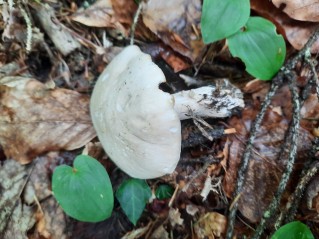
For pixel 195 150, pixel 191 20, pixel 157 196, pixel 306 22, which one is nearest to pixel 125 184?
pixel 157 196

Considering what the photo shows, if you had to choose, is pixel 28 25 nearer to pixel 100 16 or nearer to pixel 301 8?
pixel 100 16

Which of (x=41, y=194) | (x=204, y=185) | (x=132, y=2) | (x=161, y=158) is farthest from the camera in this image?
(x=132, y=2)

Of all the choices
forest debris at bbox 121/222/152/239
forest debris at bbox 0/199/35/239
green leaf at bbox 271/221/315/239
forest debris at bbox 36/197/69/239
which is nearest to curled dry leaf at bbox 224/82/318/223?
green leaf at bbox 271/221/315/239

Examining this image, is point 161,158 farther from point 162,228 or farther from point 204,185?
point 162,228

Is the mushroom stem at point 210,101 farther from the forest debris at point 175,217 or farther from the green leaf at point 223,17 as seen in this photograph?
the forest debris at point 175,217

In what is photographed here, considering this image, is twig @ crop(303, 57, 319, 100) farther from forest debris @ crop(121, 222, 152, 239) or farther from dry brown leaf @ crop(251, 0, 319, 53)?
forest debris @ crop(121, 222, 152, 239)

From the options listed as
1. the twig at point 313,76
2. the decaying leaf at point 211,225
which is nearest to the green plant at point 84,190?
the decaying leaf at point 211,225
